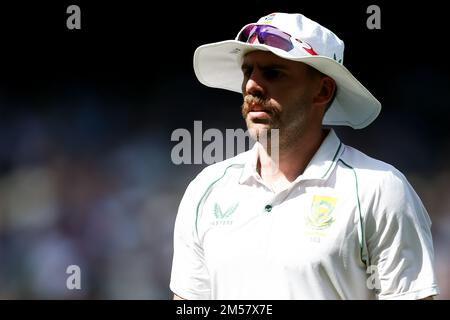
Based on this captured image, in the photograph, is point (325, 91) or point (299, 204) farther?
point (325, 91)

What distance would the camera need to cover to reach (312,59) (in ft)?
9.91

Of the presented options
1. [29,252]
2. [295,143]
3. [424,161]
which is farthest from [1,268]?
[295,143]

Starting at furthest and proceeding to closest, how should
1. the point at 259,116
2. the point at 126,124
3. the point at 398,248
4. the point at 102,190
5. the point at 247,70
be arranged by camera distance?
1. the point at 126,124
2. the point at 102,190
3. the point at 247,70
4. the point at 259,116
5. the point at 398,248

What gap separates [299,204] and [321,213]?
0.10m

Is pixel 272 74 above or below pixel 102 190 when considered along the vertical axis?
above

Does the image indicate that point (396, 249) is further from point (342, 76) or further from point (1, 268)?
point (1, 268)

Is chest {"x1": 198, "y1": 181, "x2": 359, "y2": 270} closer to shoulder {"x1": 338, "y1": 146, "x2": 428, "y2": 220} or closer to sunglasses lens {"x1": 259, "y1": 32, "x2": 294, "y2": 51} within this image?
shoulder {"x1": 338, "y1": 146, "x2": 428, "y2": 220}

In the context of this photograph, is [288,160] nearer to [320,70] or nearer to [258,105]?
[258,105]

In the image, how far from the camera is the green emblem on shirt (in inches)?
112

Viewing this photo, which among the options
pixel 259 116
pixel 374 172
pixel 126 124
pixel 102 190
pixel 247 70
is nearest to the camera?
pixel 374 172

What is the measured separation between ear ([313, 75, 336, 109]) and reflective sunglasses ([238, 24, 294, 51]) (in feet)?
0.68

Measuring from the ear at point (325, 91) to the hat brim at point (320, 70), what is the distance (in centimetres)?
2

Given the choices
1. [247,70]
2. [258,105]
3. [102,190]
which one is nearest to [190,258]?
[258,105]

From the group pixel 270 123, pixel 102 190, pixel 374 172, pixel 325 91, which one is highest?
pixel 325 91
